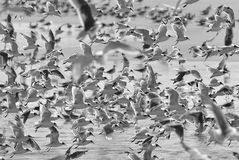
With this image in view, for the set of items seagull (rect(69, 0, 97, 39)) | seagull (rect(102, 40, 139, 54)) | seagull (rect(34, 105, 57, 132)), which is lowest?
seagull (rect(34, 105, 57, 132))

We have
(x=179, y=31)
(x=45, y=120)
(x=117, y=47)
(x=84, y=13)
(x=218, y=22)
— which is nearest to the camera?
(x=117, y=47)

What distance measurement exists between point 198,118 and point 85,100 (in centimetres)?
288

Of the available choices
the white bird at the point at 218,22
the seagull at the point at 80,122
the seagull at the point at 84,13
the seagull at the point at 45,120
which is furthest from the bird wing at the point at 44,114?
the white bird at the point at 218,22

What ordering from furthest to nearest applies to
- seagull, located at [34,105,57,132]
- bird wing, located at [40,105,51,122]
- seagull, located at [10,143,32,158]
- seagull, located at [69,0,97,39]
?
bird wing, located at [40,105,51,122] < seagull, located at [34,105,57,132] < seagull, located at [10,143,32,158] < seagull, located at [69,0,97,39]

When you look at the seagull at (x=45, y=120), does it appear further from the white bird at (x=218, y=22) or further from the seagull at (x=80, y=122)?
the white bird at (x=218, y=22)

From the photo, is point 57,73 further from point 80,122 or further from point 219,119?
point 219,119

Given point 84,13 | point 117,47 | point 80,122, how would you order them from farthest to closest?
point 80,122 < point 84,13 < point 117,47

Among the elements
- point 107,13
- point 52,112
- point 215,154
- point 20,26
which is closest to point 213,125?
point 215,154

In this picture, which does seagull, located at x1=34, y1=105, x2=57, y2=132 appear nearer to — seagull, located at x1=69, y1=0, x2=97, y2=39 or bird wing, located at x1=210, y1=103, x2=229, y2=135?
seagull, located at x1=69, y1=0, x2=97, y2=39

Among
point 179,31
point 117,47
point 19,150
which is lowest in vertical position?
point 19,150

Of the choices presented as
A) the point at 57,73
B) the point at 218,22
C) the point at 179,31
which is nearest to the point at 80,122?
the point at 57,73

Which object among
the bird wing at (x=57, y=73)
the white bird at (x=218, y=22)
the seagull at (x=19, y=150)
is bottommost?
the seagull at (x=19, y=150)

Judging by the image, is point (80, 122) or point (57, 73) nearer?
point (80, 122)

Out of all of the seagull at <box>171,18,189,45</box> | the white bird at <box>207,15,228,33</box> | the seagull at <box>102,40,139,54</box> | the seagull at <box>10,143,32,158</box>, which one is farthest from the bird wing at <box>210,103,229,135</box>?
the seagull at <box>171,18,189,45</box>
